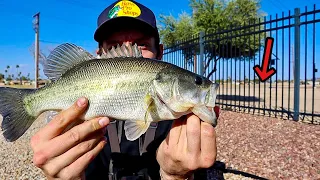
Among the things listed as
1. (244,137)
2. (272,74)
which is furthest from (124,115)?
(272,74)

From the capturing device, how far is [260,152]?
550 centimetres

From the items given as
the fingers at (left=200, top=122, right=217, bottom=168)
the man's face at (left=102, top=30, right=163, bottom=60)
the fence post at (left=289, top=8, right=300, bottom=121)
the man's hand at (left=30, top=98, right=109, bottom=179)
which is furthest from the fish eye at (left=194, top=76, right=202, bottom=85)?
the fence post at (left=289, top=8, right=300, bottom=121)

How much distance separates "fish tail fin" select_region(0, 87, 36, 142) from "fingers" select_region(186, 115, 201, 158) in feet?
4.12

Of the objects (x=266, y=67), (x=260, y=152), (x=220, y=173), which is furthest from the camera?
(x=266, y=67)

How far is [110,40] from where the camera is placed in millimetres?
3098

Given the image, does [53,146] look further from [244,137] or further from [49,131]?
[244,137]

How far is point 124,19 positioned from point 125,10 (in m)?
0.11

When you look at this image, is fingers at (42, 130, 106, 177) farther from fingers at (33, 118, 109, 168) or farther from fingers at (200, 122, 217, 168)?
fingers at (200, 122, 217, 168)

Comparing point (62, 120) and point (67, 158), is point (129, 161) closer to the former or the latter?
point (67, 158)

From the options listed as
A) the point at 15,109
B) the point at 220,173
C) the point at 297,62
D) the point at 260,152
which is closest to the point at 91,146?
the point at 15,109

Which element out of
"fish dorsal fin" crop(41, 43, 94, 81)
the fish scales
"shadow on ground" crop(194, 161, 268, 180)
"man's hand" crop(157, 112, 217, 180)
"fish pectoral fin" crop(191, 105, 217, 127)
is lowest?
"shadow on ground" crop(194, 161, 268, 180)

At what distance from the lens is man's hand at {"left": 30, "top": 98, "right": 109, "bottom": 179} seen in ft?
6.30

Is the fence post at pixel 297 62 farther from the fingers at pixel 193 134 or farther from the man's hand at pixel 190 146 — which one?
the fingers at pixel 193 134

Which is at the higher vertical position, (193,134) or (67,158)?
(193,134)
